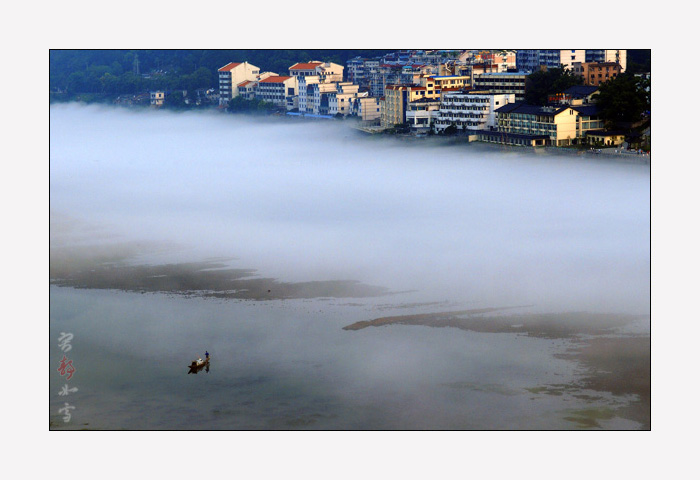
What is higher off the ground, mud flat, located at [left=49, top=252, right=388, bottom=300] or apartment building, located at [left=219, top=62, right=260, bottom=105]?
apartment building, located at [left=219, top=62, right=260, bottom=105]

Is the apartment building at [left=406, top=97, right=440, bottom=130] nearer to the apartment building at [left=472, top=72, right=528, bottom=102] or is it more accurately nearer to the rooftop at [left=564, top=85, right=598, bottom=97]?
the apartment building at [left=472, top=72, right=528, bottom=102]

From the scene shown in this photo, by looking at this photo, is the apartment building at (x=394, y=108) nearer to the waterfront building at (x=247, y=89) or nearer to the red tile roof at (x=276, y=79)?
the red tile roof at (x=276, y=79)

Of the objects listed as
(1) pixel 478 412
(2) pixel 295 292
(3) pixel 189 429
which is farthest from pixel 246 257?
(1) pixel 478 412

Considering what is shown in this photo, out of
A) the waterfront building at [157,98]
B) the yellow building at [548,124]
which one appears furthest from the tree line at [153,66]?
the yellow building at [548,124]

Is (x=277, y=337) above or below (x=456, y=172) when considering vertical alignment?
below

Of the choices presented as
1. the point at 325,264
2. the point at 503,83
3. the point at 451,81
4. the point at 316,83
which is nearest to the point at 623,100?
the point at 503,83

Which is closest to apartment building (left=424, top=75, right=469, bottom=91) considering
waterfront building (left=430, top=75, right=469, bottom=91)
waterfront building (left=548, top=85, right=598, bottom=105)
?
waterfront building (left=430, top=75, right=469, bottom=91)

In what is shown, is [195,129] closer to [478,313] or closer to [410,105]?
[410,105]

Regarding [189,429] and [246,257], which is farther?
[246,257]

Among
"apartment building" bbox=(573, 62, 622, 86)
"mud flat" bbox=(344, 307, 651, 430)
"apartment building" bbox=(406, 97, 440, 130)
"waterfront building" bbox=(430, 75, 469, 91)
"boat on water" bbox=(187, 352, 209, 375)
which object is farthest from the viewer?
"apartment building" bbox=(406, 97, 440, 130)
